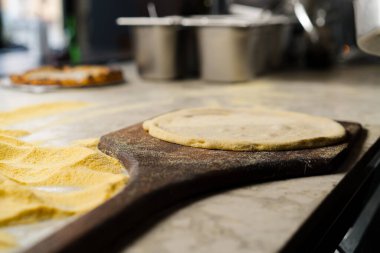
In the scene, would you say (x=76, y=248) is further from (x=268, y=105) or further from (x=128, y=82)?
(x=128, y=82)

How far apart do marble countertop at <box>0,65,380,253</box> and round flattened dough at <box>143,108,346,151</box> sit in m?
0.09

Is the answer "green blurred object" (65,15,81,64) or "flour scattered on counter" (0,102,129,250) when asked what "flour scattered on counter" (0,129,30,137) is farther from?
"green blurred object" (65,15,81,64)

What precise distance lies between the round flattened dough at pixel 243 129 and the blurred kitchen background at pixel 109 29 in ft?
3.93

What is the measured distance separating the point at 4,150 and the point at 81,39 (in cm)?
200

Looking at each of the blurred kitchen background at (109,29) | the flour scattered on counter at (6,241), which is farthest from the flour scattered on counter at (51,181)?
the blurred kitchen background at (109,29)

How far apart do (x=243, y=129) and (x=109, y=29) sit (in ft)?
6.87

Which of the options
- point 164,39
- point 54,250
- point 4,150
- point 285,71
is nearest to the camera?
point 54,250

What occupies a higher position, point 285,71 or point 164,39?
point 164,39

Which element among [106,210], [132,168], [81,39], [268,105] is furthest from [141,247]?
[81,39]

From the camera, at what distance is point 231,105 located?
51.6 inches

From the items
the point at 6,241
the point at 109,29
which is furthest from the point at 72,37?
the point at 6,241

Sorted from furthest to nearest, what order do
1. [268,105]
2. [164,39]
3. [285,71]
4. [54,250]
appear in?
[285,71] < [164,39] < [268,105] < [54,250]

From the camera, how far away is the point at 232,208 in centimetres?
56

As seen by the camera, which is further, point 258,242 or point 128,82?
point 128,82
